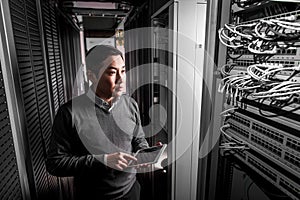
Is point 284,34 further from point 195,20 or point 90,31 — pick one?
point 90,31

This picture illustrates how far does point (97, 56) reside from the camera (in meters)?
1.17

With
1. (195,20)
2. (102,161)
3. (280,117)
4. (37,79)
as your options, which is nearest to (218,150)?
(280,117)

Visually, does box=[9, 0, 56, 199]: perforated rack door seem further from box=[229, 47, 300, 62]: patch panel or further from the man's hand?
box=[229, 47, 300, 62]: patch panel

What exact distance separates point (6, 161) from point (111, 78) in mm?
650

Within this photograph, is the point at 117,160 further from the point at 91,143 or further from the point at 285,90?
the point at 285,90

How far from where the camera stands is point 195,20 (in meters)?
1.31

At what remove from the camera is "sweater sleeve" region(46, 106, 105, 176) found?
109 cm

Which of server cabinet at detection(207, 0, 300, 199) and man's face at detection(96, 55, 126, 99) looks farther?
man's face at detection(96, 55, 126, 99)

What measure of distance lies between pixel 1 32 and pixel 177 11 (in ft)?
3.23

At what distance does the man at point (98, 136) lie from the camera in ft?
3.63

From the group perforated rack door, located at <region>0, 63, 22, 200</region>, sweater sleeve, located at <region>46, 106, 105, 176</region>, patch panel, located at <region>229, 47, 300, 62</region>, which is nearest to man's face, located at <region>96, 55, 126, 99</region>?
sweater sleeve, located at <region>46, 106, 105, 176</region>

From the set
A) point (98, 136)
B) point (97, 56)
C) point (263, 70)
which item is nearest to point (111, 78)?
point (97, 56)

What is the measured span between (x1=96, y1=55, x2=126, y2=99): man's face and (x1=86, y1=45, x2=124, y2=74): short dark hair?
27 mm

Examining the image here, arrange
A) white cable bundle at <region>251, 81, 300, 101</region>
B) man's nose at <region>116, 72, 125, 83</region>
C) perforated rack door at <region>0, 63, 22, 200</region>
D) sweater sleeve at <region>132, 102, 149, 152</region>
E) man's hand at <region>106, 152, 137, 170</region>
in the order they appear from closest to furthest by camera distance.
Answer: white cable bundle at <region>251, 81, 300, 101</region>
perforated rack door at <region>0, 63, 22, 200</region>
man's hand at <region>106, 152, 137, 170</region>
man's nose at <region>116, 72, 125, 83</region>
sweater sleeve at <region>132, 102, 149, 152</region>
